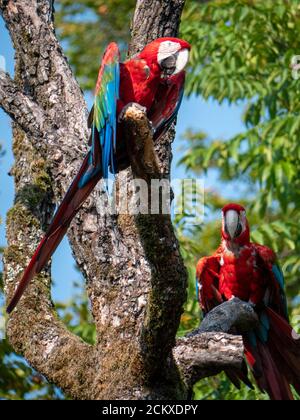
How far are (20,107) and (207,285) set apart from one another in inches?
51.5

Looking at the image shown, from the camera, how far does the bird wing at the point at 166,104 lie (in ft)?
10.0

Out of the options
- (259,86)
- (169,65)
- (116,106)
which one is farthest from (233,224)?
(259,86)

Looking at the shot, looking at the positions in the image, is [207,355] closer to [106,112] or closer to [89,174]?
[89,174]

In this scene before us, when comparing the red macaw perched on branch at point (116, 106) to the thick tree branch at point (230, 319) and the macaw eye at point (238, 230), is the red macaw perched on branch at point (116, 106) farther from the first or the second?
the macaw eye at point (238, 230)

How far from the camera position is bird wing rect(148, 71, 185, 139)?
10.0 ft

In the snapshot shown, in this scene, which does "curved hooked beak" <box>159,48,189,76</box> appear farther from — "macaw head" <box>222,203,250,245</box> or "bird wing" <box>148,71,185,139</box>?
"macaw head" <box>222,203,250,245</box>

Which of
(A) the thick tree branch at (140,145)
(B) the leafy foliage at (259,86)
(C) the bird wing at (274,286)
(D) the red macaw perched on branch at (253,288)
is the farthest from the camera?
(B) the leafy foliage at (259,86)

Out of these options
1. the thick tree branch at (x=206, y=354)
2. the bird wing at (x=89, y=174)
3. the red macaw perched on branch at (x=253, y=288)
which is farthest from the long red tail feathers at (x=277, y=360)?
the bird wing at (x=89, y=174)

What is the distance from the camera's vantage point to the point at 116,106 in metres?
2.87

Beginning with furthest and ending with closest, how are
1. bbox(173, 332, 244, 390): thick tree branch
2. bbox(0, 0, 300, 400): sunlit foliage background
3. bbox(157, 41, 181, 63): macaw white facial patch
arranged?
bbox(0, 0, 300, 400): sunlit foliage background → bbox(157, 41, 181, 63): macaw white facial patch → bbox(173, 332, 244, 390): thick tree branch

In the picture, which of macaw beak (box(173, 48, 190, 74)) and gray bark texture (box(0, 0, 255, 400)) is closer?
gray bark texture (box(0, 0, 255, 400))

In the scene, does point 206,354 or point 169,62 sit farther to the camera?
point 169,62

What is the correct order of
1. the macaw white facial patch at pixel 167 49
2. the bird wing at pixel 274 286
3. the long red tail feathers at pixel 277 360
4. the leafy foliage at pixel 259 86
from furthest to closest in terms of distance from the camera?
the leafy foliage at pixel 259 86
the bird wing at pixel 274 286
the long red tail feathers at pixel 277 360
the macaw white facial patch at pixel 167 49

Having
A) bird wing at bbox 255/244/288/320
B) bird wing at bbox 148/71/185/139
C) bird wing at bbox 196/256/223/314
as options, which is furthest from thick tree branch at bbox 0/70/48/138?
bird wing at bbox 255/244/288/320
